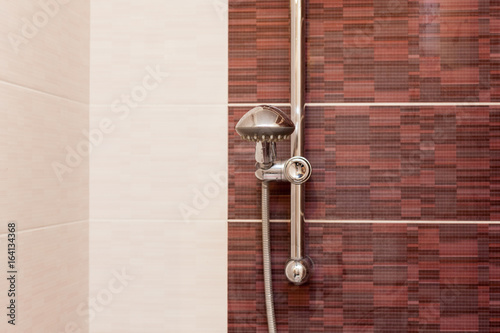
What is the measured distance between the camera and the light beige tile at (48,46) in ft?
2.41

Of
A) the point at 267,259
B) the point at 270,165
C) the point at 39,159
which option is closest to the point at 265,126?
the point at 270,165

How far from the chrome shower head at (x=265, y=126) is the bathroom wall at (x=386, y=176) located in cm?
18

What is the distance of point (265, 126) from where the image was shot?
0.78 metres

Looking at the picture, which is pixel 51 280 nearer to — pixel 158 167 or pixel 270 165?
pixel 158 167

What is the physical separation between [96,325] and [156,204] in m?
0.28

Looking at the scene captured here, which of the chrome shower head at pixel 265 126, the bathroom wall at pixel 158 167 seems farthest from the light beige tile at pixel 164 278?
the chrome shower head at pixel 265 126

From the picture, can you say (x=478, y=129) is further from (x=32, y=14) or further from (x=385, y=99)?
(x=32, y=14)

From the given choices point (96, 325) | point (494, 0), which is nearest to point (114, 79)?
point (96, 325)

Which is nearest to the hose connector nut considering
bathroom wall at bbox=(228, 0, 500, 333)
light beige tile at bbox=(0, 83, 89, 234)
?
bathroom wall at bbox=(228, 0, 500, 333)

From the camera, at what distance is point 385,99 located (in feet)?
3.17

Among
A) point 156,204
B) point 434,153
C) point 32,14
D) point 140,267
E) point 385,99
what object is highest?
point 32,14

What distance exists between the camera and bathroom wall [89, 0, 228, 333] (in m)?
0.98

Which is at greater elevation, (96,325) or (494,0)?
(494,0)

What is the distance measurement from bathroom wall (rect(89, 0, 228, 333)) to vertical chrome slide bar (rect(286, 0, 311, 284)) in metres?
0.15
